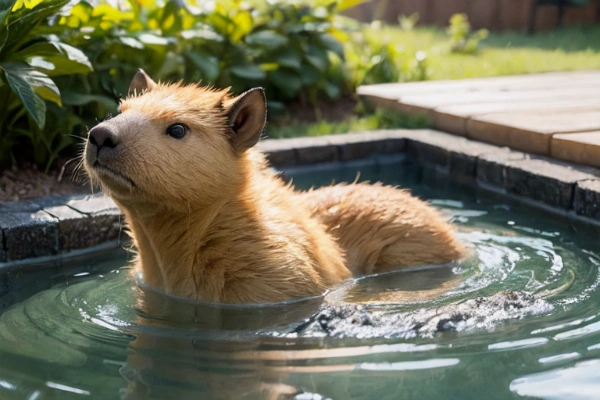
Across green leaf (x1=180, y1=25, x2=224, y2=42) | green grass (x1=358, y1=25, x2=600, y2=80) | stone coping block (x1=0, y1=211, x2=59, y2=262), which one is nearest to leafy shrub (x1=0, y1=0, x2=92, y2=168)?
stone coping block (x1=0, y1=211, x2=59, y2=262)

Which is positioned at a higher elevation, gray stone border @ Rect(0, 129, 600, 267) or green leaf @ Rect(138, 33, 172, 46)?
green leaf @ Rect(138, 33, 172, 46)

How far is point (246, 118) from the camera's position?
4445 mm

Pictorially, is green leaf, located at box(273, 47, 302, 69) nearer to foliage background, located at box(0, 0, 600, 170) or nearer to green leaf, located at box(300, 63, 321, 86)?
foliage background, located at box(0, 0, 600, 170)

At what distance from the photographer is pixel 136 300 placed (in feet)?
15.3

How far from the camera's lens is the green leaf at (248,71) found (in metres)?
8.33

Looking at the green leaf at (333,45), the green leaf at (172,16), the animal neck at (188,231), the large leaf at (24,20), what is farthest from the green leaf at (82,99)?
the green leaf at (333,45)

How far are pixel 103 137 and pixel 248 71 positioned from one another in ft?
15.0

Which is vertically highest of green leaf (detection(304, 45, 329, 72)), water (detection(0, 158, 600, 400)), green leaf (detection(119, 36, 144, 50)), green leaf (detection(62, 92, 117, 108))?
green leaf (detection(119, 36, 144, 50))

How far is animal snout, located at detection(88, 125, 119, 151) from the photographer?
3967 mm

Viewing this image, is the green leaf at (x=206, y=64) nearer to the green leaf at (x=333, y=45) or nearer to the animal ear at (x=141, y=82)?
the green leaf at (x=333, y=45)

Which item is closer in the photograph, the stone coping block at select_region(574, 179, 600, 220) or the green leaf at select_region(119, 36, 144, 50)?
the stone coping block at select_region(574, 179, 600, 220)

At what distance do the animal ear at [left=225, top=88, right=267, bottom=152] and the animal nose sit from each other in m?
0.72

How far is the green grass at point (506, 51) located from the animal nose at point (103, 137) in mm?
7177

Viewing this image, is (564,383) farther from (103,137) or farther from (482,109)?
(482,109)
